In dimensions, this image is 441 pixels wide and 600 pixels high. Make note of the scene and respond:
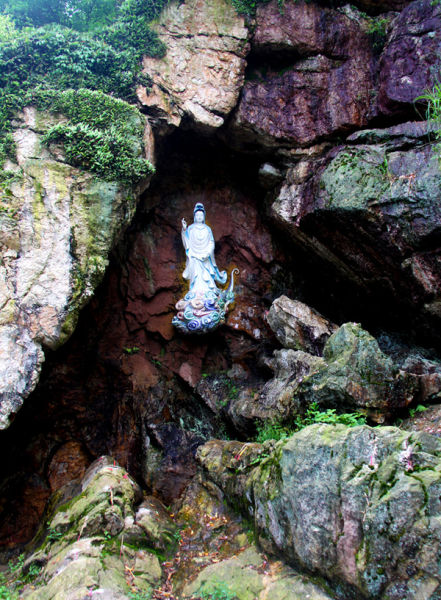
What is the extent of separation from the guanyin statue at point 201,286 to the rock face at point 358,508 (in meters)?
4.45

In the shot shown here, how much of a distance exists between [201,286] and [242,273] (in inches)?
59.4

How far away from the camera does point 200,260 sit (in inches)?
350

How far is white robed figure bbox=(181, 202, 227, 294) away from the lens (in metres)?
8.80

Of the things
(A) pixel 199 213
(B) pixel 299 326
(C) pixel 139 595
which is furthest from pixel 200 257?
(C) pixel 139 595

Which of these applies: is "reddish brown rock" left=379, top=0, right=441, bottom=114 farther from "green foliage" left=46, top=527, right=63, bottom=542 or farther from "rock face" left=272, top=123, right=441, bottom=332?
"green foliage" left=46, top=527, right=63, bottom=542

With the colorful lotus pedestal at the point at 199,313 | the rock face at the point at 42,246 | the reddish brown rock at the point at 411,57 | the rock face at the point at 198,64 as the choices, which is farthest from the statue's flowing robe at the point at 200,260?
the reddish brown rock at the point at 411,57

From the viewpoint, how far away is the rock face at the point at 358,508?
2799mm

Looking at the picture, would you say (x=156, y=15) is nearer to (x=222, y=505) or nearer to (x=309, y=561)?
(x=222, y=505)

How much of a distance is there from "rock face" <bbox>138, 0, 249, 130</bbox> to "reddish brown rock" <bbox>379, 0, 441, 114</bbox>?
307 centimetres

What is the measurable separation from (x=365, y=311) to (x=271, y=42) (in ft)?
20.6

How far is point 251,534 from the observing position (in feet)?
14.6

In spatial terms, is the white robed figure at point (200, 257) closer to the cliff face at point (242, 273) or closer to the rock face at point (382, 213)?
the cliff face at point (242, 273)

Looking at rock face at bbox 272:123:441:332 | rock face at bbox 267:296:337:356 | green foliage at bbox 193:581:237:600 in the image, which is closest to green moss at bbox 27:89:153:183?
rock face at bbox 272:123:441:332

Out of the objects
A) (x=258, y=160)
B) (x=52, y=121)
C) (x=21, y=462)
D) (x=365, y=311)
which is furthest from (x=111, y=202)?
(x=365, y=311)
